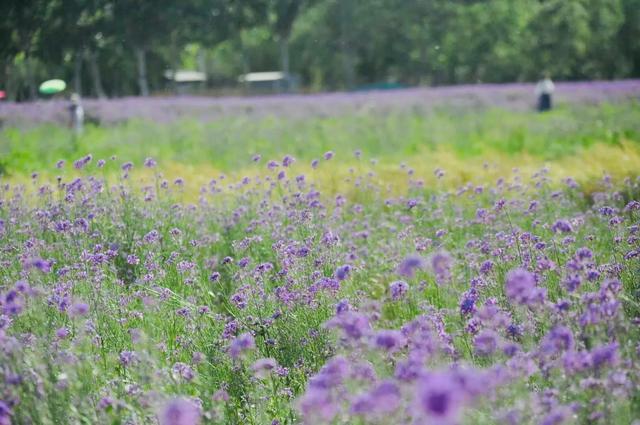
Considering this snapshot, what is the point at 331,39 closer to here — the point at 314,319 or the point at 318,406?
the point at 314,319

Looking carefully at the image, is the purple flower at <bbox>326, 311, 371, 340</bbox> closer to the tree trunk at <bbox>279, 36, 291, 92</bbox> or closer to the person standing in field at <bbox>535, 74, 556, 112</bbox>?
the person standing in field at <bbox>535, 74, 556, 112</bbox>

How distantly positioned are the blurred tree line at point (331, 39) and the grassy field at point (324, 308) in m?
4.85

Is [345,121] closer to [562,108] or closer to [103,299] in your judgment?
[562,108]

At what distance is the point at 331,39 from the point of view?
3978cm

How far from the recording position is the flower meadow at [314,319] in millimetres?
1968

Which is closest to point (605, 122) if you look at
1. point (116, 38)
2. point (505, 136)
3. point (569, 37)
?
point (505, 136)

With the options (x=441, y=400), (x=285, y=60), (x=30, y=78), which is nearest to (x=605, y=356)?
(x=441, y=400)

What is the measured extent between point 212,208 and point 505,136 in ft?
22.4

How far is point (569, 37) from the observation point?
2659cm

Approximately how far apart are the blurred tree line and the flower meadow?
20.8 ft

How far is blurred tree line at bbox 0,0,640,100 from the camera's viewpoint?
11766 millimetres

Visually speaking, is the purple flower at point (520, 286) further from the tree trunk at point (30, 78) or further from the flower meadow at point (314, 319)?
the tree trunk at point (30, 78)

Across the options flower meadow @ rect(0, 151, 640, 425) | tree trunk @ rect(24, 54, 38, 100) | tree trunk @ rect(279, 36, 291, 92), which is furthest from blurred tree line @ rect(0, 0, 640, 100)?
flower meadow @ rect(0, 151, 640, 425)

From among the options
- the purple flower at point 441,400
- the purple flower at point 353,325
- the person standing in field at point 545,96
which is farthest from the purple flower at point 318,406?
the person standing in field at point 545,96
